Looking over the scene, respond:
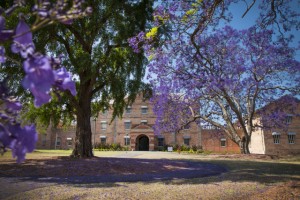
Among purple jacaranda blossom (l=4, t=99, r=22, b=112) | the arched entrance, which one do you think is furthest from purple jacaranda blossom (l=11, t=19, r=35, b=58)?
the arched entrance

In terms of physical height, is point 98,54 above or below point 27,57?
above

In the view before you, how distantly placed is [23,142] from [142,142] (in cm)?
4500

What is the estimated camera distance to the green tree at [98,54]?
14.8 metres

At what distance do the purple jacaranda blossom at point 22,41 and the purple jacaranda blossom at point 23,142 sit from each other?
319mm

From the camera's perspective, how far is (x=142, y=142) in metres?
45.4

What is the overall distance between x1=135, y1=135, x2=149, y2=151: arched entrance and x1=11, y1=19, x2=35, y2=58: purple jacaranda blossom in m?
43.8

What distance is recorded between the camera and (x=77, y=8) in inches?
43.4

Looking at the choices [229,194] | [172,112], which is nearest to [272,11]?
[229,194]

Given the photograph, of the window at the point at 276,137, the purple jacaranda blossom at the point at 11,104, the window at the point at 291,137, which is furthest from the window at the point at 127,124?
the purple jacaranda blossom at the point at 11,104

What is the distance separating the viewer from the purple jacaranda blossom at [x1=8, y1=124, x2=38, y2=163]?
3.32 feet

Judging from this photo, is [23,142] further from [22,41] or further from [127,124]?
[127,124]

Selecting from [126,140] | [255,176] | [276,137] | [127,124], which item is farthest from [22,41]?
[127,124]

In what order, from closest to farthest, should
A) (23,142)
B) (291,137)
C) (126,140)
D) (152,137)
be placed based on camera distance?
(23,142) → (291,137) → (152,137) → (126,140)

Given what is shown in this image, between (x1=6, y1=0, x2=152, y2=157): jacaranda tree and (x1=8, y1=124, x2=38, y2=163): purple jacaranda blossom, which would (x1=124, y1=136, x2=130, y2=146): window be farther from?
(x1=8, y1=124, x2=38, y2=163): purple jacaranda blossom
